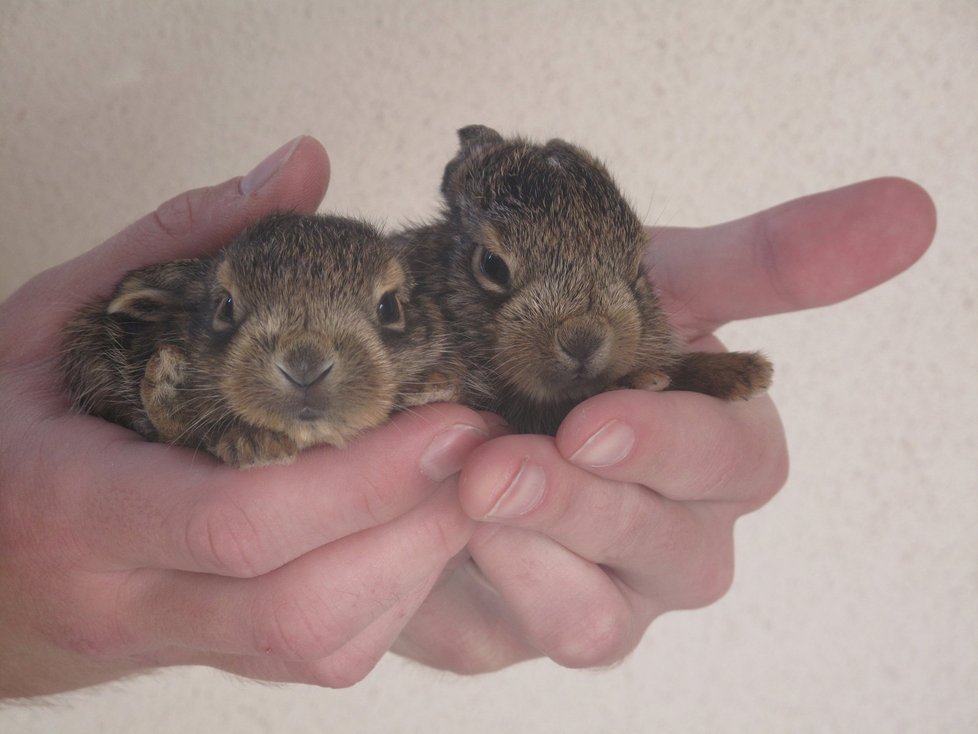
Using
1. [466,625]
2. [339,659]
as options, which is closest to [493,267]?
[339,659]

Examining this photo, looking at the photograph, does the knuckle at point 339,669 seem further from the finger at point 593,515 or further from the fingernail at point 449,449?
the fingernail at point 449,449

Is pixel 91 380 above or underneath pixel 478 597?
above

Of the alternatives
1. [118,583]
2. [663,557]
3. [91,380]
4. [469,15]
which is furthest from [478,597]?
[469,15]

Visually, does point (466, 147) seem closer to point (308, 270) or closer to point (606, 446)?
point (308, 270)

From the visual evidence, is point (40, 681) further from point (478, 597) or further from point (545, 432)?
point (545, 432)

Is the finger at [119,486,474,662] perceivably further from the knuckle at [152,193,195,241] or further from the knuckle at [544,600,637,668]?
the knuckle at [152,193,195,241]

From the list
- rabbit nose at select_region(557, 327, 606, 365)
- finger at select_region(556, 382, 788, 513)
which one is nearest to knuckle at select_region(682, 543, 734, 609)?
finger at select_region(556, 382, 788, 513)
